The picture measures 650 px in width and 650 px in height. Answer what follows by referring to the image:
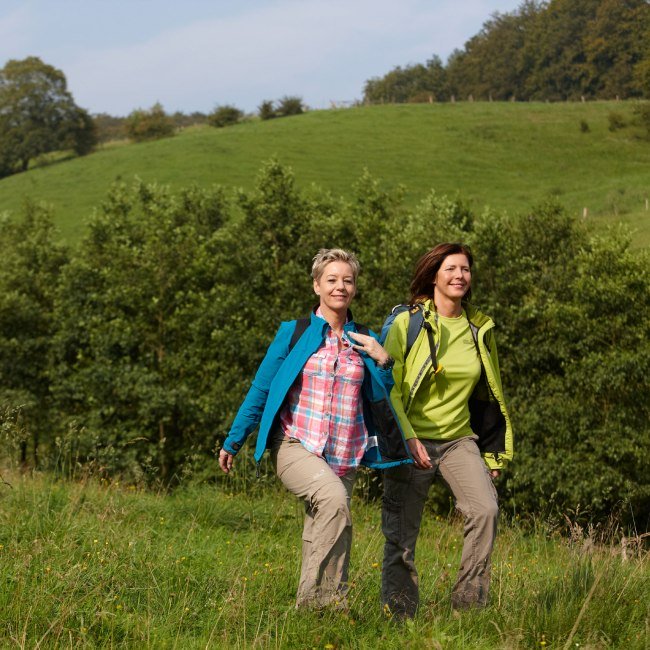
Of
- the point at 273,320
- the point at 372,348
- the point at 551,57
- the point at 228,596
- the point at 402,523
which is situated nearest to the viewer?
the point at 228,596

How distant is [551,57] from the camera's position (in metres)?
98.0

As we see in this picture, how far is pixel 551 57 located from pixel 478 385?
3980 inches

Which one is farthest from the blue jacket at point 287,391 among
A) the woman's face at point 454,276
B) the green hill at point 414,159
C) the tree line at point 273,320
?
the green hill at point 414,159

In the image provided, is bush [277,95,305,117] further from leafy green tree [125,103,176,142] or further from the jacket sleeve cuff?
the jacket sleeve cuff

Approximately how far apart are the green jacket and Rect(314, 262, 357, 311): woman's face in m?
0.47

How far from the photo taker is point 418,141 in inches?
2618

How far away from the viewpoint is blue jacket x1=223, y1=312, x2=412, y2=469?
4.73 meters

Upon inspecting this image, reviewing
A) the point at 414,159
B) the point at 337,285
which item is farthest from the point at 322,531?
the point at 414,159

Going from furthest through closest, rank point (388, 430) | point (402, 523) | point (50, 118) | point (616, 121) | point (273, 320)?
point (50, 118) → point (616, 121) → point (273, 320) → point (402, 523) → point (388, 430)

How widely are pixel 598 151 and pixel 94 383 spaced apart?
51062 millimetres

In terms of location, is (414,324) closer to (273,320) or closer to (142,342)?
(273,320)

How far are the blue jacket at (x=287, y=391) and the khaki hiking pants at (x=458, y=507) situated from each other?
308 mm

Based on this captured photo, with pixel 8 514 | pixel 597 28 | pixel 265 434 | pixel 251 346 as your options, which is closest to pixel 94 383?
pixel 251 346

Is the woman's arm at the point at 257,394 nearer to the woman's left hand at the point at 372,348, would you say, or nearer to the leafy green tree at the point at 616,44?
the woman's left hand at the point at 372,348
